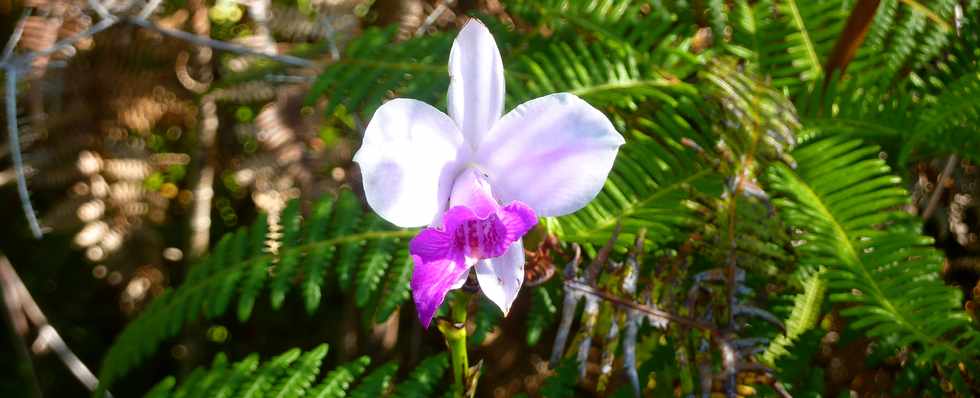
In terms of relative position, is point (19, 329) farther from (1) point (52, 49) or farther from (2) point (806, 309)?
(2) point (806, 309)

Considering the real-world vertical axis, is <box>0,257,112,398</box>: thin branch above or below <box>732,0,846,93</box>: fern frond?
below

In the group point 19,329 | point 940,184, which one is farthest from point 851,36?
point 19,329

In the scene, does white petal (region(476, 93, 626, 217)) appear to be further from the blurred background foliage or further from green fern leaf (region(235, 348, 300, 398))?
green fern leaf (region(235, 348, 300, 398))

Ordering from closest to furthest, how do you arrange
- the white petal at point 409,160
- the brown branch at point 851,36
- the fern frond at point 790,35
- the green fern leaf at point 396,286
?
the white petal at point 409,160, the green fern leaf at point 396,286, the brown branch at point 851,36, the fern frond at point 790,35

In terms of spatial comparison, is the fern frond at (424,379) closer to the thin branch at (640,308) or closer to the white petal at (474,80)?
the thin branch at (640,308)

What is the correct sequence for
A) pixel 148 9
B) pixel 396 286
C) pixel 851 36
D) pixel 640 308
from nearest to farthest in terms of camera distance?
pixel 640 308 → pixel 396 286 → pixel 851 36 → pixel 148 9

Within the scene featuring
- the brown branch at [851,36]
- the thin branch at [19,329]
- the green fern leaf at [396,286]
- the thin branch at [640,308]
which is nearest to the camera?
the thin branch at [640,308]

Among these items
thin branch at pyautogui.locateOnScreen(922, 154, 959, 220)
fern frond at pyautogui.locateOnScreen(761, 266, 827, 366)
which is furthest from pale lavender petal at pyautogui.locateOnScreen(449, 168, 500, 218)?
thin branch at pyautogui.locateOnScreen(922, 154, 959, 220)

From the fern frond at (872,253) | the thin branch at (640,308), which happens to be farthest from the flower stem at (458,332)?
the fern frond at (872,253)

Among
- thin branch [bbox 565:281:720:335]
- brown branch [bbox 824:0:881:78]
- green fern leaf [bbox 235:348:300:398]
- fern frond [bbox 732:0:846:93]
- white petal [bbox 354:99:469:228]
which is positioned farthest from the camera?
fern frond [bbox 732:0:846:93]
